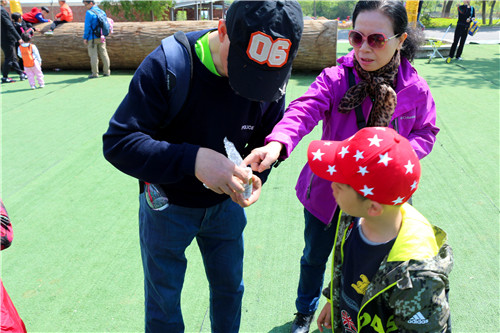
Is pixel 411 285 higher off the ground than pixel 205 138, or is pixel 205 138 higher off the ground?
pixel 205 138

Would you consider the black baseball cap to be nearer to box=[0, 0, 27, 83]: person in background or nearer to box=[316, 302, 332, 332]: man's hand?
box=[316, 302, 332, 332]: man's hand

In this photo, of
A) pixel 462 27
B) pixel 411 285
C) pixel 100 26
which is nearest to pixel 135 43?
pixel 100 26

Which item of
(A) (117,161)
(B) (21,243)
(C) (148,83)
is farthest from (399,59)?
(B) (21,243)

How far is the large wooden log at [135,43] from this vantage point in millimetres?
8695

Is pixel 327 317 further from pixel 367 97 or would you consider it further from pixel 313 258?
pixel 367 97

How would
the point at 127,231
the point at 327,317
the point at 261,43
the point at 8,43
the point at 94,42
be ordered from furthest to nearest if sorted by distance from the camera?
the point at 8,43 < the point at 94,42 < the point at 127,231 < the point at 327,317 < the point at 261,43

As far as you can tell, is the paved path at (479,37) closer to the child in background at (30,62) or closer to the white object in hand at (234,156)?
the child in background at (30,62)

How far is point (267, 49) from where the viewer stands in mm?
1371

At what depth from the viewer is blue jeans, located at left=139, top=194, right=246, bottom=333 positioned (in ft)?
5.90

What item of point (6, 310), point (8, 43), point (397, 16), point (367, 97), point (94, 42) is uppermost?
point (397, 16)

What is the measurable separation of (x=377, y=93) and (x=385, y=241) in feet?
2.50

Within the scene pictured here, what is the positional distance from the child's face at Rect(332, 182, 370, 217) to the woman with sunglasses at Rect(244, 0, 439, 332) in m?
0.36

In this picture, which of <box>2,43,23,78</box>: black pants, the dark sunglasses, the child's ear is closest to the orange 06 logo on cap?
the child's ear

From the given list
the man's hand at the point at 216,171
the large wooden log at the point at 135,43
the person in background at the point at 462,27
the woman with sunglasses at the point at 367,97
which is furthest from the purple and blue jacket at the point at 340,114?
the person in background at the point at 462,27
